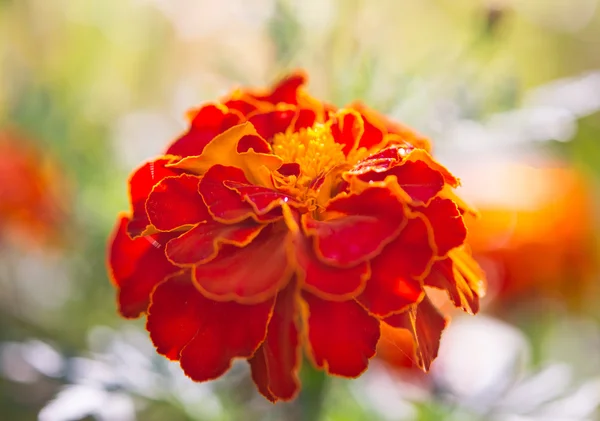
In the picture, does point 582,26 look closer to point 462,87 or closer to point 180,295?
point 462,87

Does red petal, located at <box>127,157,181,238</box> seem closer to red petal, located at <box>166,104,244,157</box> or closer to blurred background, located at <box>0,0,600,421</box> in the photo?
red petal, located at <box>166,104,244,157</box>

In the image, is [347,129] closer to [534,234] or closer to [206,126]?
[206,126]

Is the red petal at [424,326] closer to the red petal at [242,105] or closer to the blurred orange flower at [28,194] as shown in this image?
the red petal at [242,105]

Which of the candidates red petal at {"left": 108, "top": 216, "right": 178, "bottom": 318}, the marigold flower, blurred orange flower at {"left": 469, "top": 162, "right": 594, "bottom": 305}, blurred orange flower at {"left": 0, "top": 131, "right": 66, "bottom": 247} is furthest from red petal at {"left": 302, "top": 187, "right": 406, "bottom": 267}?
blurred orange flower at {"left": 0, "top": 131, "right": 66, "bottom": 247}

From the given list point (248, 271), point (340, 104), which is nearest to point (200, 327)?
point (248, 271)

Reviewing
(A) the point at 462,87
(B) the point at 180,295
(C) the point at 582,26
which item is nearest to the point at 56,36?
(A) the point at 462,87

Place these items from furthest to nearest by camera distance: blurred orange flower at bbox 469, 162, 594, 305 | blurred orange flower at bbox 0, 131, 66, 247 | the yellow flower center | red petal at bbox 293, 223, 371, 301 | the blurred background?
blurred orange flower at bbox 0, 131, 66, 247 → blurred orange flower at bbox 469, 162, 594, 305 → the blurred background → the yellow flower center → red petal at bbox 293, 223, 371, 301
